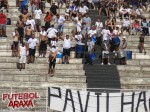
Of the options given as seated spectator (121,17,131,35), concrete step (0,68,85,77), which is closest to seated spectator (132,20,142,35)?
seated spectator (121,17,131,35)

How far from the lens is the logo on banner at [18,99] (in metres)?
26.1

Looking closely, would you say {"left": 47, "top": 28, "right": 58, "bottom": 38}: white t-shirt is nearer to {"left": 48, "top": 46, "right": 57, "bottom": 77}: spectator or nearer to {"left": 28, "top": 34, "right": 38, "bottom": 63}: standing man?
{"left": 28, "top": 34, "right": 38, "bottom": 63}: standing man

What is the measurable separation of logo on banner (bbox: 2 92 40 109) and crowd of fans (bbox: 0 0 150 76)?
177 inches

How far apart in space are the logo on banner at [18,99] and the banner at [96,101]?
102 centimetres

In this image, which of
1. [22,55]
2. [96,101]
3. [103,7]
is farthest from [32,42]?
[96,101]

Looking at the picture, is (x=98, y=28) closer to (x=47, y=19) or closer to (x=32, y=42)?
(x=47, y=19)

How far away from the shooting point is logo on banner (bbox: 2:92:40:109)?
2612cm

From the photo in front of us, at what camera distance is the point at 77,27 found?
34.8 metres

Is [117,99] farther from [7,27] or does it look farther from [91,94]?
[7,27]

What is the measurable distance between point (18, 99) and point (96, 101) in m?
3.45

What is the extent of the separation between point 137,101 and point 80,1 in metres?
13.5

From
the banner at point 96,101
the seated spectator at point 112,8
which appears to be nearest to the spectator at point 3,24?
the seated spectator at point 112,8

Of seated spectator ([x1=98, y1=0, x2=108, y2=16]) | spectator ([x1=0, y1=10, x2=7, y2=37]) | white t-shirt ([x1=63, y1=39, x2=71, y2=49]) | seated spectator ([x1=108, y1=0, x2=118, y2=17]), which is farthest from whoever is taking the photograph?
seated spectator ([x1=108, y1=0, x2=118, y2=17])

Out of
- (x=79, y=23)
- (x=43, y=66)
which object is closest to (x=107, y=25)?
(x=79, y=23)
